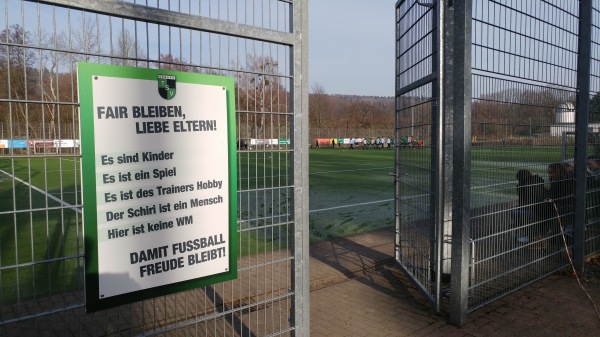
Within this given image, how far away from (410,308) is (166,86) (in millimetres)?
3596

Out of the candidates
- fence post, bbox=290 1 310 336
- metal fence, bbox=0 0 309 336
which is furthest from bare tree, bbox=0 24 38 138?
fence post, bbox=290 1 310 336

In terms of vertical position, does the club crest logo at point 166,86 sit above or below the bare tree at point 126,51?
below

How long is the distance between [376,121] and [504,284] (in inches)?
3355

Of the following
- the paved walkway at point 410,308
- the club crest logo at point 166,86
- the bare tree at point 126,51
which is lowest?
the paved walkway at point 410,308

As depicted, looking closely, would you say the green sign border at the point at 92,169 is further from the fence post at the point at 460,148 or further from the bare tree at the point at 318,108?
the bare tree at the point at 318,108

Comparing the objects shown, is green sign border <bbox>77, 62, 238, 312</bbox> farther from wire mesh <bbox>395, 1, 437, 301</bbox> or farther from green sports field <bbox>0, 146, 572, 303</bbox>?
wire mesh <bbox>395, 1, 437, 301</bbox>

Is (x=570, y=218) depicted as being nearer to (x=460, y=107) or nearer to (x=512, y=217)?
(x=512, y=217)

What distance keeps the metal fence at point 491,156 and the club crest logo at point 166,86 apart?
113 inches

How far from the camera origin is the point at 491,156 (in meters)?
4.77

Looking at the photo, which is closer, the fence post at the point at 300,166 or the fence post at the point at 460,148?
the fence post at the point at 300,166

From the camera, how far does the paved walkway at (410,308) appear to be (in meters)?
4.34

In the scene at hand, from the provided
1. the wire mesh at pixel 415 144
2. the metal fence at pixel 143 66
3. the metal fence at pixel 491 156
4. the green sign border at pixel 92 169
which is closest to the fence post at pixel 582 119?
the metal fence at pixel 491 156

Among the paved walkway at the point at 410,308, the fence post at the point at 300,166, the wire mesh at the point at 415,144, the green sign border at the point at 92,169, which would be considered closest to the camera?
the green sign border at the point at 92,169

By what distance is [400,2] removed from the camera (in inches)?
240
